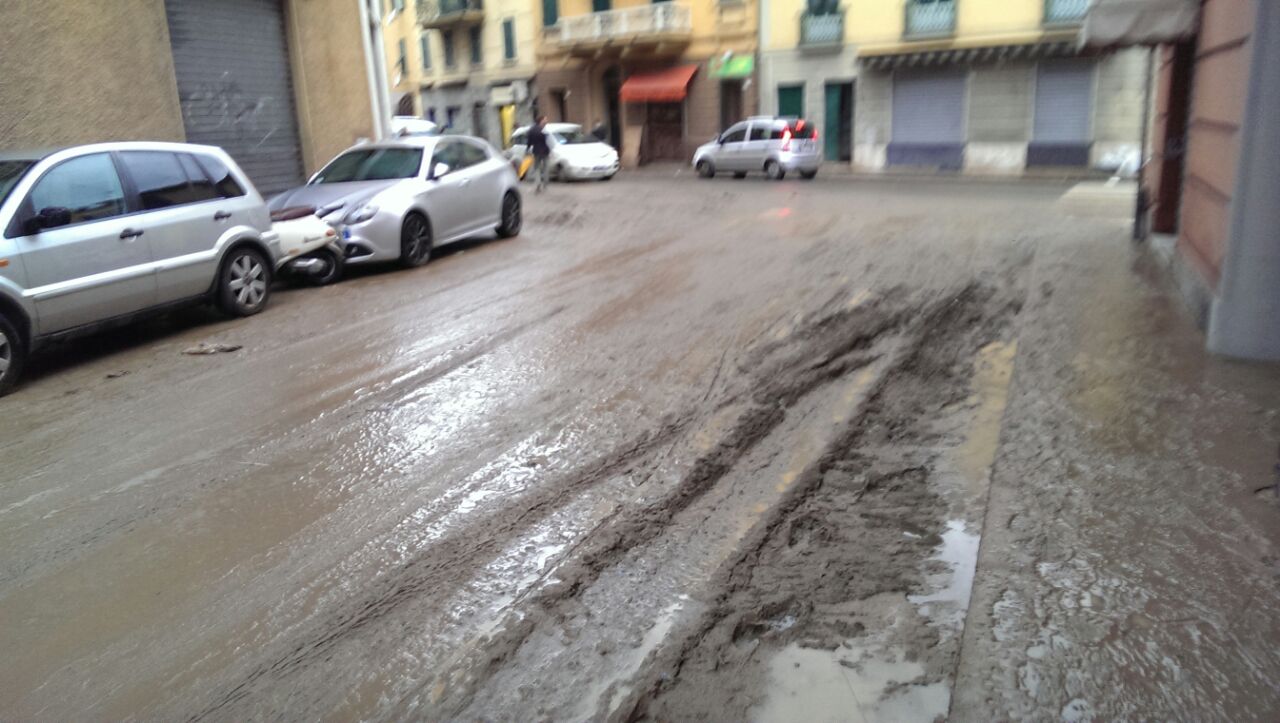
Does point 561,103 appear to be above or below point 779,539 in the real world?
above

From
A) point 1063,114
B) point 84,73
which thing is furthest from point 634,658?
point 1063,114

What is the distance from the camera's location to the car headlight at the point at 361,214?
10531 mm

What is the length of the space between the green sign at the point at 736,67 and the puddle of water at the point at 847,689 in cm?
3142

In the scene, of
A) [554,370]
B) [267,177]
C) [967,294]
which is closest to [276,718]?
[554,370]

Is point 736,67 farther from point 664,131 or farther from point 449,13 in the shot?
point 449,13

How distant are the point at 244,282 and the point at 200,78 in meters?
5.31

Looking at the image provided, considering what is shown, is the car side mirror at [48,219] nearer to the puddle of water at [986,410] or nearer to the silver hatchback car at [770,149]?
the puddle of water at [986,410]

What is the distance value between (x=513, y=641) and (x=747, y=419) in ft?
8.34

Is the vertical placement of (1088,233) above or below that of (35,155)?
below

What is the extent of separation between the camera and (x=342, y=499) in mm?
4531

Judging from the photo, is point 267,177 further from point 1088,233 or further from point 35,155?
point 1088,233

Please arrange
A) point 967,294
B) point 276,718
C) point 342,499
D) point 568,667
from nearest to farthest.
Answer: point 276,718
point 568,667
point 342,499
point 967,294

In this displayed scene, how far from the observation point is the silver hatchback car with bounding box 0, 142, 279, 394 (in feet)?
21.9

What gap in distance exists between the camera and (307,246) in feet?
32.3
